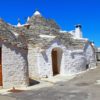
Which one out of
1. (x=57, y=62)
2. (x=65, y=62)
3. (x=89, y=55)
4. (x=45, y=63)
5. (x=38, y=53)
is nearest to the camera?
(x=38, y=53)

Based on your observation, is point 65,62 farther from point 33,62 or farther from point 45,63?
point 33,62

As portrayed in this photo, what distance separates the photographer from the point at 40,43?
21.7 metres

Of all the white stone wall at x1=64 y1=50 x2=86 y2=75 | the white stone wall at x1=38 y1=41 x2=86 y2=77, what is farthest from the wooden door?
the white stone wall at x1=64 y1=50 x2=86 y2=75

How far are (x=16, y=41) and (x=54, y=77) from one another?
6360mm

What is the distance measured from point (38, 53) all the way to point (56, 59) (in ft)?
8.42

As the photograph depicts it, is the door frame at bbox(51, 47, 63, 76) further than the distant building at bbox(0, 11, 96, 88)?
Yes

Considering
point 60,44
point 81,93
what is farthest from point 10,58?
point 60,44

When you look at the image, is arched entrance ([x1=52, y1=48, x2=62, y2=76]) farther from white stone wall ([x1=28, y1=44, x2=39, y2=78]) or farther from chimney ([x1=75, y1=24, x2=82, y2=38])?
chimney ([x1=75, y1=24, x2=82, y2=38])

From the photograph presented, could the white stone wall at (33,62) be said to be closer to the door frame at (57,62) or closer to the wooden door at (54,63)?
the door frame at (57,62)

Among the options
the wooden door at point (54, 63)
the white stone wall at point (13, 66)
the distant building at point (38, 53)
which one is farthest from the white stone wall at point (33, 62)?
the white stone wall at point (13, 66)

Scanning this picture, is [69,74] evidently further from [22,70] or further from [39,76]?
[22,70]

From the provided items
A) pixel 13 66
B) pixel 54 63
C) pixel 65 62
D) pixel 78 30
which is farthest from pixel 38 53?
pixel 78 30

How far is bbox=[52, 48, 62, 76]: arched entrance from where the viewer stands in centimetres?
2295

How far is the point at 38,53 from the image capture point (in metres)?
21.2
